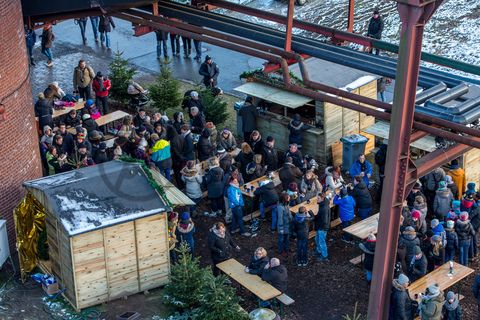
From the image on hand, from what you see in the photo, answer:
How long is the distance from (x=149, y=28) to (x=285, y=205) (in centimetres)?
590

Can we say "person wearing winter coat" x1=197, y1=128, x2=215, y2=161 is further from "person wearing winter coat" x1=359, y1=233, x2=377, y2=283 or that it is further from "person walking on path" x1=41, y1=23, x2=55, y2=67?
"person walking on path" x1=41, y1=23, x2=55, y2=67

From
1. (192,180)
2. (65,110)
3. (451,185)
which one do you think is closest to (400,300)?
(451,185)

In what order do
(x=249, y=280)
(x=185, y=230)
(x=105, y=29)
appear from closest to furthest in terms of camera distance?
(x=249, y=280)
(x=185, y=230)
(x=105, y=29)

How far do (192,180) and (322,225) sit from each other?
3.59 meters

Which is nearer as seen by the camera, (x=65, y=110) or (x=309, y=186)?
(x=309, y=186)

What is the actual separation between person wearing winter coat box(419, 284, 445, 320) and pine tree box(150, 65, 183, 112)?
11.7m

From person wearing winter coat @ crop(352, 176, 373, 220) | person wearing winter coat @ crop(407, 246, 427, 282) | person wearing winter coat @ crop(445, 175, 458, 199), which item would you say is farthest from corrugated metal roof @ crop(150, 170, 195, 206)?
person wearing winter coat @ crop(445, 175, 458, 199)

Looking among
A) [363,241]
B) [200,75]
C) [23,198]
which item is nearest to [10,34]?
[23,198]

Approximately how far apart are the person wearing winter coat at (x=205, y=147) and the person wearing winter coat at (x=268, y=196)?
2369 millimetres

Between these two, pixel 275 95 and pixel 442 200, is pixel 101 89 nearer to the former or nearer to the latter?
pixel 275 95

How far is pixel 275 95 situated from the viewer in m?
24.3

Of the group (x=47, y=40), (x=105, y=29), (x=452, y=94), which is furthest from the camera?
(x=105, y=29)

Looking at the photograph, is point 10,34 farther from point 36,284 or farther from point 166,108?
point 166,108

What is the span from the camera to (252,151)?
75.7ft
